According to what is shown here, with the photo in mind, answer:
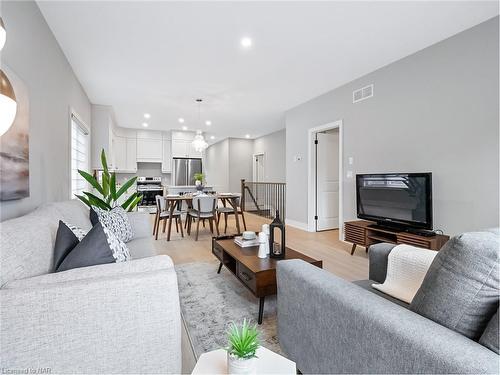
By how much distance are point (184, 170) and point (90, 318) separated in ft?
24.5

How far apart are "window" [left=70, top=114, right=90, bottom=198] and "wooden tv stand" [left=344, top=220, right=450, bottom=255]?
14.4 feet

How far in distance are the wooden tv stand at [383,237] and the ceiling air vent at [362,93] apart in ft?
6.39

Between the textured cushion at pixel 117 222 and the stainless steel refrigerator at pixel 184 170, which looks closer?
the textured cushion at pixel 117 222

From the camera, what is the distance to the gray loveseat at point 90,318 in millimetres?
856

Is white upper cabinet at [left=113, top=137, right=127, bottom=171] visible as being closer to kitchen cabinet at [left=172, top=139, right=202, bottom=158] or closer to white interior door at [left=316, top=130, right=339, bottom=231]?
kitchen cabinet at [left=172, top=139, right=202, bottom=158]

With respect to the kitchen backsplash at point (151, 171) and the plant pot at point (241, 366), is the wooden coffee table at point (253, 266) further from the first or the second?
the kitchen backsplash at point (151, 171)

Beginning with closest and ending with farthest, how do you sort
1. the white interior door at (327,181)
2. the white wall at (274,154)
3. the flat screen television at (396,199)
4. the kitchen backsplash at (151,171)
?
the flat screen television at (396,199) → the white interior door at (327,181) → the white wall at (274,154) → the kitchen backsplash at (151,171)

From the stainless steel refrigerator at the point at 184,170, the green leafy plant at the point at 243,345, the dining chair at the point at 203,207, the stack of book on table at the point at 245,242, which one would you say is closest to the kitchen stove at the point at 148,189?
the stainless steel refrigerator at the point at 184,170

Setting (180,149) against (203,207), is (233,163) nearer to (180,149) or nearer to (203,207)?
(180,149)

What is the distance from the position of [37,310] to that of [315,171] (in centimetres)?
494

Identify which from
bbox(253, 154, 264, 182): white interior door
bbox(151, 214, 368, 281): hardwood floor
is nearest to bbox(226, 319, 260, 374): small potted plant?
bbox(151, 214, 368, 281): hardwood floor

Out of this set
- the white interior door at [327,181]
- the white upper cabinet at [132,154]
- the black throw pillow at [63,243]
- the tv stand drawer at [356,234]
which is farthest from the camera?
the white upper cabinet at [132,154]

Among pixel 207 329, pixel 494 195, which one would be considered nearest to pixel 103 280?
pixel 207 329

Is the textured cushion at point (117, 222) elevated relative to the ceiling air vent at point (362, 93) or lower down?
lower down
